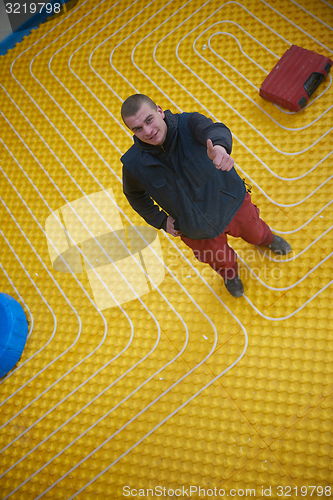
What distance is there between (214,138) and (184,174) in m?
0.20

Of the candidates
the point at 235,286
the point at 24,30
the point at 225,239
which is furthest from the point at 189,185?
the point at 24,30

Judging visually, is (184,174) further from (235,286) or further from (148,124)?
(235,286)

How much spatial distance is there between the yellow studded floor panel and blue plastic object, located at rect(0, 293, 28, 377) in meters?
0.07

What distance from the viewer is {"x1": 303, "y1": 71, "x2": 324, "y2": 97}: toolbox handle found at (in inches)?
90.0

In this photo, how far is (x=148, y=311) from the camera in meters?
2.22

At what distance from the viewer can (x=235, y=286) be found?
203 cm

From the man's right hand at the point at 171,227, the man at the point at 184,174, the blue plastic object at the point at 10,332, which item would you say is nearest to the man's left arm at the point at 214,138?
the man at the point at 184,174

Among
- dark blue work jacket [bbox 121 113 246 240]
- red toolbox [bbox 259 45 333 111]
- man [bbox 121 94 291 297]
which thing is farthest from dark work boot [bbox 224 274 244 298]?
red toolbox [bbox 259 45 333 111]

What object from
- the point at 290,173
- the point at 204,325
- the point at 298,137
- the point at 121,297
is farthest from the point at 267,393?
the point at 298,137

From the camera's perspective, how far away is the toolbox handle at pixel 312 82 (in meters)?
2.29

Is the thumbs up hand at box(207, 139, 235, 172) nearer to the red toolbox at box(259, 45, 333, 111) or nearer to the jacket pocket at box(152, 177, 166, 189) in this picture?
the jacket pocket at box(152, 177, 166, 189)

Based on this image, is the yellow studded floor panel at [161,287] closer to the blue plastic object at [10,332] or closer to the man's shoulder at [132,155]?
the blue plastic object at [10,332]

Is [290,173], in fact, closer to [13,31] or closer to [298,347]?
[298,347]

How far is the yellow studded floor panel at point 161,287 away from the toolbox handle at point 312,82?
9 centimetres
